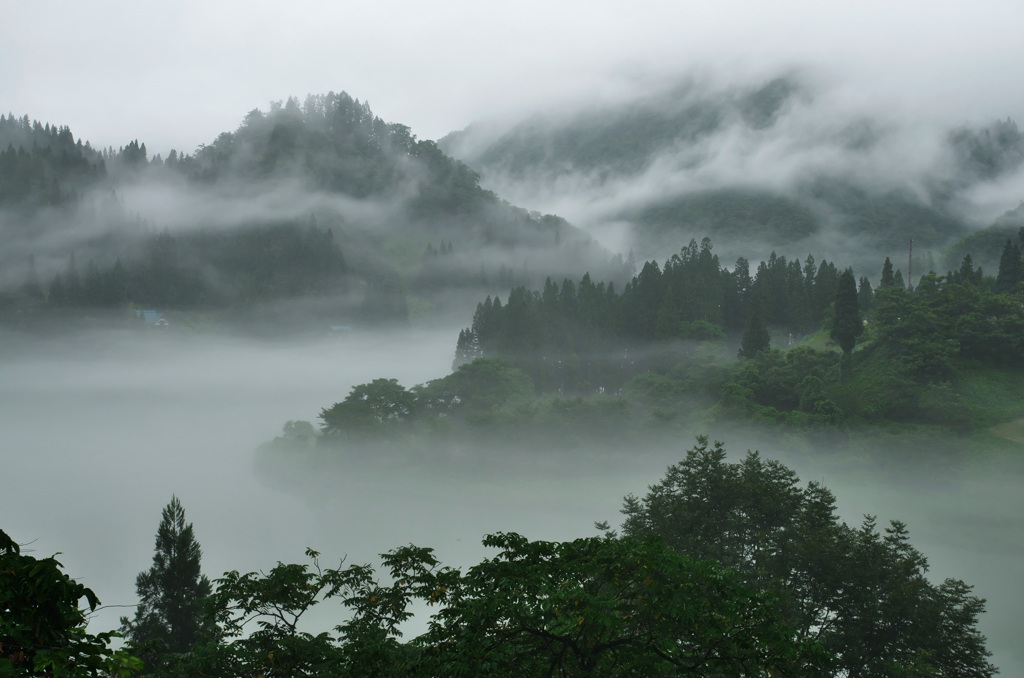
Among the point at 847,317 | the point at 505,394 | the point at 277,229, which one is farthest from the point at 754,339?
the point at 277,229

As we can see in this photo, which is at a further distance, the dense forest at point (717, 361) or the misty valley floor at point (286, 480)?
the dense forest at point (717, 361)

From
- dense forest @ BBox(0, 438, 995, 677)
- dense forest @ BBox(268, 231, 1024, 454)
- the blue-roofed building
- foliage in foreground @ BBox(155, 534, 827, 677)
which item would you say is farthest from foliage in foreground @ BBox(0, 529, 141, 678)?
the blue-roofed building

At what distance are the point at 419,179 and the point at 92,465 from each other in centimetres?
9534

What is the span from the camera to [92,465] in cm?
12812

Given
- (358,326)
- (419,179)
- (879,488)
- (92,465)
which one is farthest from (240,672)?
(419,179)

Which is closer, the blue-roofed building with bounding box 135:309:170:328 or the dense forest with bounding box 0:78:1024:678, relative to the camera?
the dense forest with bounding box 0:78:1024:678

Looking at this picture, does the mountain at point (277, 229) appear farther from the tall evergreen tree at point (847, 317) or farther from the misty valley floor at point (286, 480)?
the tall evergreen tree at point (847, 317)

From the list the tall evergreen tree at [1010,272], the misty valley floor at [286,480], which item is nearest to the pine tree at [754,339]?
the misty valley floor at [286,480]

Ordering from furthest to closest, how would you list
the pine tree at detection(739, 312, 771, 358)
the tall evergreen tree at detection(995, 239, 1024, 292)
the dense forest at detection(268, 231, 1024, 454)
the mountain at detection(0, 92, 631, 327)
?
1. the mountain at detection(0, 92, 631, 327)
2. the pine tree at detection(739, 312, 771, 358)
3. the tall evergreen tree at detection(995, 239, 1024, 292)
4. the dense forest at detection(268, 231, 1024, 454)

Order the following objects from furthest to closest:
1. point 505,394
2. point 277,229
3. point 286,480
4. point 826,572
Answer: point 277,229
point 286,480
point 505,394
point 826,572

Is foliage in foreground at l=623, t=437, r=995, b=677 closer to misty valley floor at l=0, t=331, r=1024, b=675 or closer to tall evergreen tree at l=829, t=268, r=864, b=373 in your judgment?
misty valley floor at l=0, t=331, r=1024, b=675

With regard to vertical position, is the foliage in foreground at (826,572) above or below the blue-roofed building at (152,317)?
below

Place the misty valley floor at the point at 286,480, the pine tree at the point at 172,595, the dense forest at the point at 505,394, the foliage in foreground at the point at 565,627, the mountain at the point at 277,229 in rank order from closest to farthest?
the foliage in foreground at the point at 565,627 → the dense forest at the point at 505,394 → the pine tree at the point at 172,595 → the misty valley floor at the point at 286,480 → the mountain at the point at 277,229

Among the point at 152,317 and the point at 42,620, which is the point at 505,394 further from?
the point at 152,317
